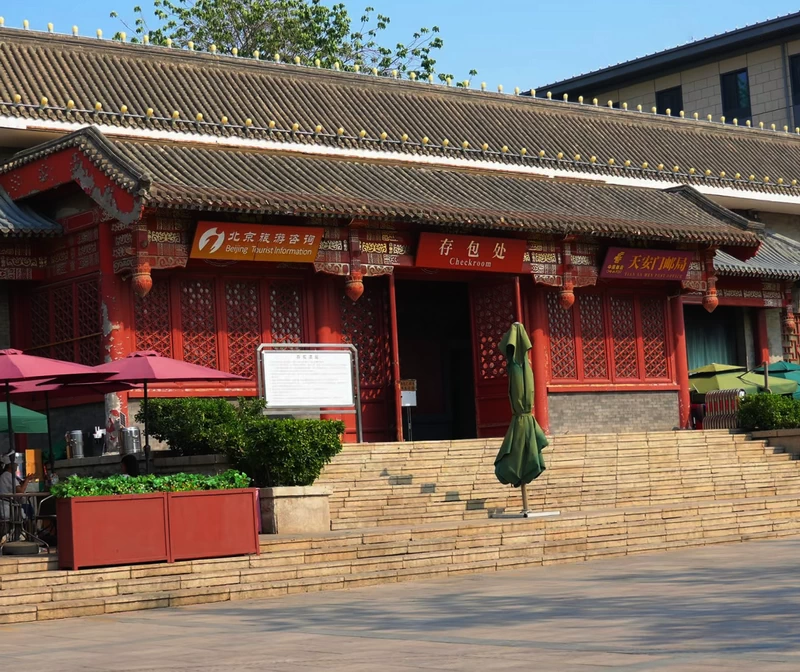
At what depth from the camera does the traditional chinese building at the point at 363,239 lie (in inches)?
739

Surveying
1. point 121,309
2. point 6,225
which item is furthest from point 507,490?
point 6,225

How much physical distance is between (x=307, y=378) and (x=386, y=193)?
3927 mm

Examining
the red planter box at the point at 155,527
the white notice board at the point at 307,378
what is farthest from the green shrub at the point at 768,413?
the red planter box at the point at 155,527

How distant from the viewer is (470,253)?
21.2 metres

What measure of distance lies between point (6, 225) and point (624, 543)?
9.49 metres

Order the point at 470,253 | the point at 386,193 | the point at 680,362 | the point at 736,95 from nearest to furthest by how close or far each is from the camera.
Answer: the point at 386,193
the point at 470,253
the point at 680,362
the point at 736,95

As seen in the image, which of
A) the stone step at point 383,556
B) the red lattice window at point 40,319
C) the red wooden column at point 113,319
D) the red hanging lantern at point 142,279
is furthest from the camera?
the red lattice window at point 40,319

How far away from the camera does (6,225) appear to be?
18812mm

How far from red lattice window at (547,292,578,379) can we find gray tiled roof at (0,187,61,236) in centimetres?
803

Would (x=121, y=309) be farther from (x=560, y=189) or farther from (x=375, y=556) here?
(x=560, y=189)

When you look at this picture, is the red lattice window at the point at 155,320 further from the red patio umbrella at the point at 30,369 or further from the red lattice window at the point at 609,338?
the red lattice window at the point at 609,338

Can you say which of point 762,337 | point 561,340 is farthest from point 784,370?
point 561,340

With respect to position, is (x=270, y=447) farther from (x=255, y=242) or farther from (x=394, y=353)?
(x=394, y=353)

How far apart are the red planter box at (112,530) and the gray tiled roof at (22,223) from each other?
7362 mm
